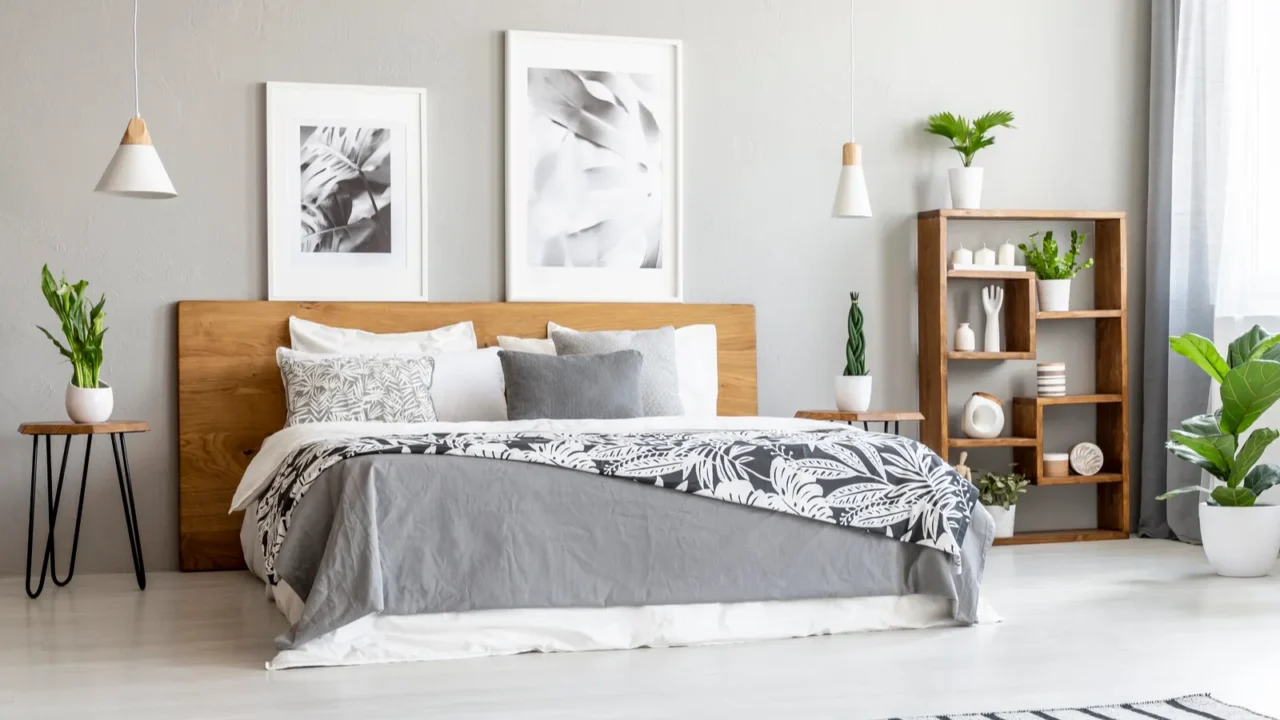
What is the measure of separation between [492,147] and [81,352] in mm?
1727

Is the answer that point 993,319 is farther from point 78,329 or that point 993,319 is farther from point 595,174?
point 78,329

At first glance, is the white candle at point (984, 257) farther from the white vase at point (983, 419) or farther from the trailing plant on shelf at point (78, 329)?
the trailing plant on shelf at point (78, 329)

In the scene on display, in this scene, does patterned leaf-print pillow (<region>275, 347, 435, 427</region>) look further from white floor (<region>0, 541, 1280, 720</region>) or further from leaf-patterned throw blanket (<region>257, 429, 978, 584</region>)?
leaf-patterned throw blanket (<region>257, 429, 978, 584</region>)

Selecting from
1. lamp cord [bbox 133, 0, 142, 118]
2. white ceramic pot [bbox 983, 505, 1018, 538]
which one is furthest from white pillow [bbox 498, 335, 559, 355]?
white ceramic pot [bbox 983, 505, 1018, 538]

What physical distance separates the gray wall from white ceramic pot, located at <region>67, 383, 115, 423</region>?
1.49 feet

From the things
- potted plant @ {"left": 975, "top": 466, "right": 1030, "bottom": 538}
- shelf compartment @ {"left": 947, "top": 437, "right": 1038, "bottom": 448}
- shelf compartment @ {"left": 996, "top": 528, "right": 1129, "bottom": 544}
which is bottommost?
shelf compartment @ {"left": 996, "top": 528, "right": 1129, "bottom": 544}

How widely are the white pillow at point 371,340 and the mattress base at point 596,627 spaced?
1.46 m

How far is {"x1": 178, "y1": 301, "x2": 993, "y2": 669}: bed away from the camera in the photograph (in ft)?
10.9

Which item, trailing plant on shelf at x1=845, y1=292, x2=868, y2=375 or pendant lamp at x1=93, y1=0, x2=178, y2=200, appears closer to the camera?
pendant lamp at x1=93, y1=0, x2=178, y2=200

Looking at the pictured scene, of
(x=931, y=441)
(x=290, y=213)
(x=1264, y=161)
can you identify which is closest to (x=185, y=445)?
(x=290, y=213)

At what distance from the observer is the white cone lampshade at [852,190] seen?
5082 mm

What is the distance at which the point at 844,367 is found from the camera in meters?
5.66

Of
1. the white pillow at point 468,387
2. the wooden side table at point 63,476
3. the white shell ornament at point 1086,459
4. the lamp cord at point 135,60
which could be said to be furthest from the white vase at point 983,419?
the lamp cord at point 135,60

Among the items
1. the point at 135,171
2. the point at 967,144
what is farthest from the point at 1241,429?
the point at 135,171
